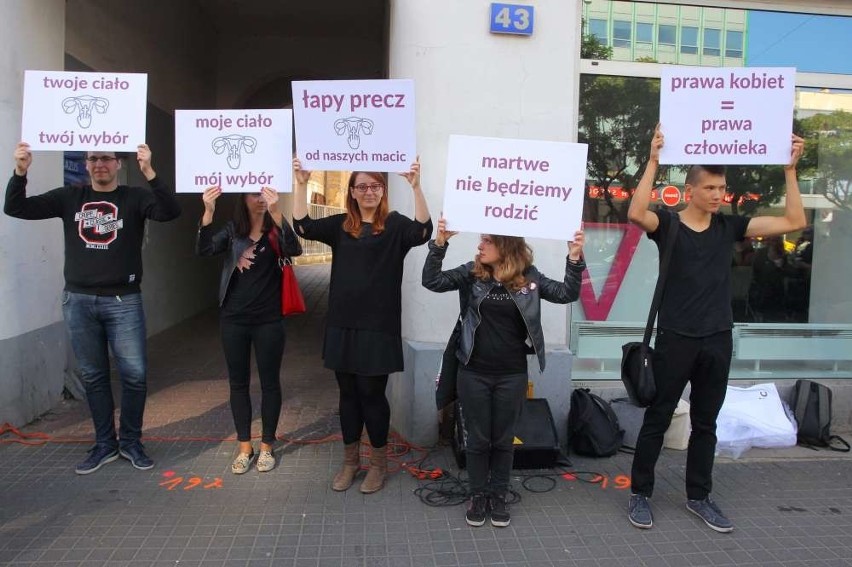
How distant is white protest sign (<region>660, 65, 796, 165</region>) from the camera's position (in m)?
3.59

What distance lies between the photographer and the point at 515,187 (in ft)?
11.7

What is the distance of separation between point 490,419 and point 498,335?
483 mm

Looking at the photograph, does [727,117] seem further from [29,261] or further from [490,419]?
[29,261]

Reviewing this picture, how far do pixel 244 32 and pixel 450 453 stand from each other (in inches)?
384

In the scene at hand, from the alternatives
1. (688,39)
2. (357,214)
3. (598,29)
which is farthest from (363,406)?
(688,39)

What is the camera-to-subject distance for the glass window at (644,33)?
5.29 meters

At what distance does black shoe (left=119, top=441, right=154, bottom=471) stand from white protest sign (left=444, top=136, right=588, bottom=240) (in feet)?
8.54

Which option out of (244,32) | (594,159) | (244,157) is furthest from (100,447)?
(244,32)

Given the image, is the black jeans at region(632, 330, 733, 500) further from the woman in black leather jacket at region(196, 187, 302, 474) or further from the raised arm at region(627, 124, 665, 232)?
the woman in black leather jacket at region(196, 187, 302, 474)

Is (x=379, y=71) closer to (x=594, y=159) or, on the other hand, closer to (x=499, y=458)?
(x=594, y=159)

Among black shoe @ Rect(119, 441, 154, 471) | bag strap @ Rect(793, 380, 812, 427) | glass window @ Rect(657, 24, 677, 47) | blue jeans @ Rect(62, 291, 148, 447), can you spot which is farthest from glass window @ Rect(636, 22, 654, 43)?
black shoe @ Rect(119, 441, 154, 471)

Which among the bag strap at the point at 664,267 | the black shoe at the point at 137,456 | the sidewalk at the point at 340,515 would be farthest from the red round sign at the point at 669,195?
the black shoe at the point at 137,456

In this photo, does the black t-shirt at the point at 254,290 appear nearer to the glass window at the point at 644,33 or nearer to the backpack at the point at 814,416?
the glass window at the point at 644,33

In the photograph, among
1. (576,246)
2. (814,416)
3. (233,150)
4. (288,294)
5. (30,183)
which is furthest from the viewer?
(814,416)
